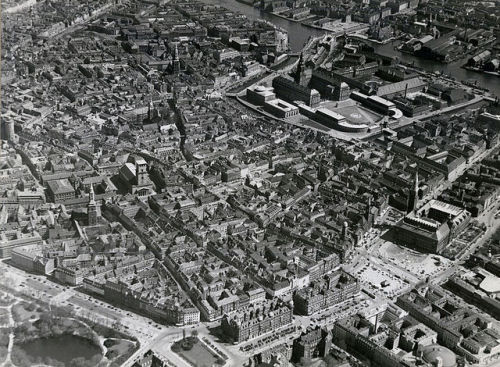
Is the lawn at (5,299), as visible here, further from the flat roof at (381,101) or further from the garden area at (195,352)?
the flat roof at (381,101)

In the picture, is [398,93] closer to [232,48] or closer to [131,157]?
[232,48]

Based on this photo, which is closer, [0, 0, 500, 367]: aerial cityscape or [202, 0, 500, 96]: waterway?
[0, 0, 500, 367]: aerial cityscape

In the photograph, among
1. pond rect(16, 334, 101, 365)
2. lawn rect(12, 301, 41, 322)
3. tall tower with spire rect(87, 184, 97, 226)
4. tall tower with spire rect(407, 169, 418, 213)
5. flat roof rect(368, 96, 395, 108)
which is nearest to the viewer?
pond rect(16, 334, 101, 365)

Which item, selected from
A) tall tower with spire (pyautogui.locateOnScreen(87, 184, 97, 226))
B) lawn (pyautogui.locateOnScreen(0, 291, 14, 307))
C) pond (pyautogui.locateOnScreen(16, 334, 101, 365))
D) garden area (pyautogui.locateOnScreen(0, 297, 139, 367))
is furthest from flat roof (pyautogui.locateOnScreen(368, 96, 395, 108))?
pond (pyautogui.locateOnScreen(16, 334, 101, 365))

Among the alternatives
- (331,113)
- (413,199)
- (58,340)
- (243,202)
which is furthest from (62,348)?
(331,113)

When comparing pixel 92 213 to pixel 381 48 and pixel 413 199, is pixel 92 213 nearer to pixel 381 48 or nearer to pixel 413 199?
pixel 413 199

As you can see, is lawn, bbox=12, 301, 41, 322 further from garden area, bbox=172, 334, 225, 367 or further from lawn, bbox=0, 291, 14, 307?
garden area, bbox=172, 334, 225, 367

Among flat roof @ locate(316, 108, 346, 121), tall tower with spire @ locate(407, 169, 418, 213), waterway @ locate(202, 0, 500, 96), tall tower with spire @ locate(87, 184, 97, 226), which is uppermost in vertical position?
tall tower with spire @ locate(87, 184, 97, 226)
